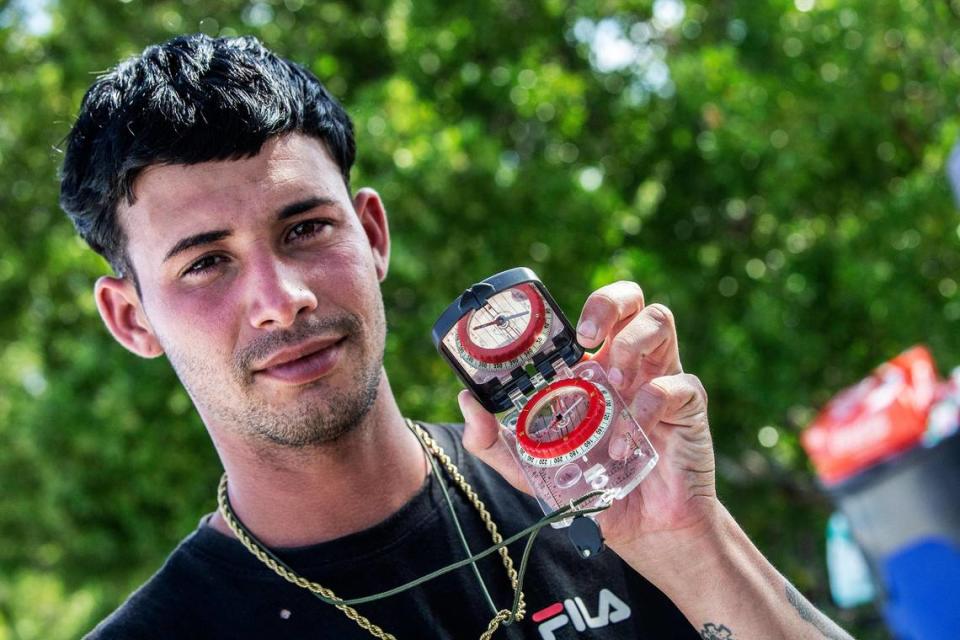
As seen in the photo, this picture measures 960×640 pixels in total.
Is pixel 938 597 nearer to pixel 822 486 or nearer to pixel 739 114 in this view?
pixel 822 486

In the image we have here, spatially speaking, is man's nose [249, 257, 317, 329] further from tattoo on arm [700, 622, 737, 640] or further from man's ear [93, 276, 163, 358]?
tattoo on arm [700, 622, 737, 640]

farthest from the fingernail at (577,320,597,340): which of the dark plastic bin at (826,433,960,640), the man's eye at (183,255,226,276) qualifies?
the dark plastic bin at (826,433,960,640)

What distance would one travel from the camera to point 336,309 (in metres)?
2.04

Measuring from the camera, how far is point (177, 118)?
210 cm

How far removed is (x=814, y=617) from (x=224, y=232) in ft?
4.25

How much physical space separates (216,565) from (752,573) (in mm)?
1005

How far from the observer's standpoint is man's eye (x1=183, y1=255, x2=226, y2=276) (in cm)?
206

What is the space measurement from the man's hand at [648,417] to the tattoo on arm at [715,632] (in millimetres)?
175

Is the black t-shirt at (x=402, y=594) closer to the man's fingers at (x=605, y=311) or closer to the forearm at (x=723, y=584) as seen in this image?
the forearm at (x=723, y=584)

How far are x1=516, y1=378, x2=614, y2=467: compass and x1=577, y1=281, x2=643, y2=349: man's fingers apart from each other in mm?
82

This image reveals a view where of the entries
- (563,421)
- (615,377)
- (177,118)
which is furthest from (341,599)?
(177,118)

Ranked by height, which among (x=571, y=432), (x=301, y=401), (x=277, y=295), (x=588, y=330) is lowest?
(x=571, y=432)

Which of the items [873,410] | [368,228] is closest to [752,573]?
[368,228]

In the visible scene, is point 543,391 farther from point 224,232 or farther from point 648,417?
point 224,232
